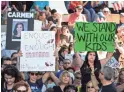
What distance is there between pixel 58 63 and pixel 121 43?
0.43m

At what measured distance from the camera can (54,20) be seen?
185cm

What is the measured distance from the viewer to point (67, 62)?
6.08ft

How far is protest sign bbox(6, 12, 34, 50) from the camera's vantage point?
6.02 feet

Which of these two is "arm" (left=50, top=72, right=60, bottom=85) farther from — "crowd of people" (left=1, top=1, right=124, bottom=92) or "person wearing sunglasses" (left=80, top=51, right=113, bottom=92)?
"person wearing sunglasses" (left=80, top=51, right=113, bottom=92)

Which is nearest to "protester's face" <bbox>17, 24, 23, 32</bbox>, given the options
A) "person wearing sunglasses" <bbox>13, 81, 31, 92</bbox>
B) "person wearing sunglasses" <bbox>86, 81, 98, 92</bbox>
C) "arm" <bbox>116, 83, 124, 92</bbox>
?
"person wearing sunglasses" <bbox>13, 81, 31, 92</bbox>

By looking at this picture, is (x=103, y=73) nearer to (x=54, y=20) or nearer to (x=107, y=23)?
(x=107, y=23)

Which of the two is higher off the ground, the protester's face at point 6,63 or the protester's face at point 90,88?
the protester's face at point 6,63

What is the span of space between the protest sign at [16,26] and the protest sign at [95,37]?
0.32m

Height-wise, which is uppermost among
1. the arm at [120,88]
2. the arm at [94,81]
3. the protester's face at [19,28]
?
the protester's face at [19,28]

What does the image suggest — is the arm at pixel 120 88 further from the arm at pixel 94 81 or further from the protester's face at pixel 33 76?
the protester's face at pixel 33 76

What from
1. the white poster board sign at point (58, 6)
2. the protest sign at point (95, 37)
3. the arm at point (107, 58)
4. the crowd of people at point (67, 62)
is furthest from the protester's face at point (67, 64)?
the white poster board sign at point (58, 6)

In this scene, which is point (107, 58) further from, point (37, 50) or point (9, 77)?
point (9, 77)

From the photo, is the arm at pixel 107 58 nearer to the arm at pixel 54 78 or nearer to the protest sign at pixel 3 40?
the arm at pixel 54 78

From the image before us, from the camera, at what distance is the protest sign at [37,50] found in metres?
1.84
